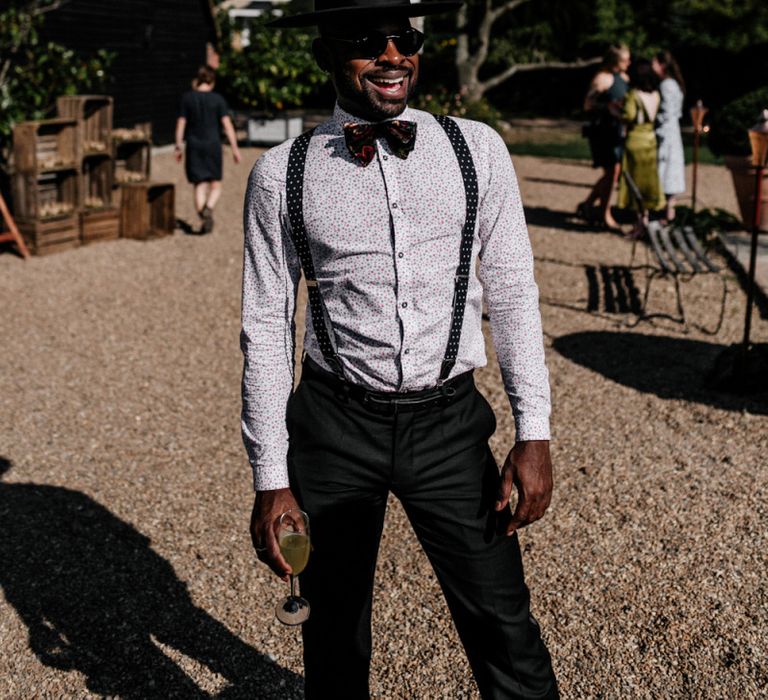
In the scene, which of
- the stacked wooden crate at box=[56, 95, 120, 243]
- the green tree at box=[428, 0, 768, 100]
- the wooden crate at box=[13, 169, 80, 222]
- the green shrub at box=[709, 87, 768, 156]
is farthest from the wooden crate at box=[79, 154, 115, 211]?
the green tree at box=[428, 0, 768, 100]

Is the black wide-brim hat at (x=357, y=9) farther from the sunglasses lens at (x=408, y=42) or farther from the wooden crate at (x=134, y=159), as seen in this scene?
the wooden crate at (x=134, y=159)

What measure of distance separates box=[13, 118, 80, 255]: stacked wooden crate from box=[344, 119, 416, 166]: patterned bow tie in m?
8.68

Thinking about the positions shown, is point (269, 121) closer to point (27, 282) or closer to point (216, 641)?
point (27, 282)

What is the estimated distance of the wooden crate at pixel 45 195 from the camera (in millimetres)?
10188

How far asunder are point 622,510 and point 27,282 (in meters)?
6.57

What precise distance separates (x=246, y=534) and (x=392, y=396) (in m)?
2.28

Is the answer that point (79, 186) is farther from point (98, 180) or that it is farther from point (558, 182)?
point (558, 182)

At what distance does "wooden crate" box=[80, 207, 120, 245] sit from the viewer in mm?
10914

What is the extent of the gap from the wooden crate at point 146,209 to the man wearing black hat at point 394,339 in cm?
924

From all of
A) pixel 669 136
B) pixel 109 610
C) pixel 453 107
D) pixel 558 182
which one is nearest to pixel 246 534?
pixel 109 610

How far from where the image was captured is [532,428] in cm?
230

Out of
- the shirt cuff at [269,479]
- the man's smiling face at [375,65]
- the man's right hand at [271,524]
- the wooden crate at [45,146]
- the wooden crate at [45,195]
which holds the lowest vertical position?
the wooden crate at [45,195]

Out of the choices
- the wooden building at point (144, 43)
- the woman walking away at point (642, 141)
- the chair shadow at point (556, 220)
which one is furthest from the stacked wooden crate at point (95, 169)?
the wooden building at point (144, 43)

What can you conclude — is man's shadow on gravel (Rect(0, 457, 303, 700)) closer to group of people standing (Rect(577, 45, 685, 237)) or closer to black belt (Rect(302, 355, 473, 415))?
black belt (Rect(302, 355, 473, 415))
